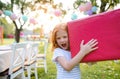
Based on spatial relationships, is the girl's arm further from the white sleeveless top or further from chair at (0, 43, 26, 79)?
chair at (0, 43, 26, 79)

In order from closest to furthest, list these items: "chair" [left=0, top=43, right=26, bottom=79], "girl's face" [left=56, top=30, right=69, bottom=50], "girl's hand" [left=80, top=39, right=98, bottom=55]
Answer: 1. "girl's hand" [left=80, top=39, right=98, bottom=55]
2. "girl's face" [left=56, top=30, right=69, bottom=50]
3. "chair" [left=0, top=43, right=26, bottom=79]

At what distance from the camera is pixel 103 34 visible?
204 cm

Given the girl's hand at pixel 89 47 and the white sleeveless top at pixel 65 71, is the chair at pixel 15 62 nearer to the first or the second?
the white sleeveless top at pixel 65 71

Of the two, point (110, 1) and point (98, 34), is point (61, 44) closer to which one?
point (98, 34)

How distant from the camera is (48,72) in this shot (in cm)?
746

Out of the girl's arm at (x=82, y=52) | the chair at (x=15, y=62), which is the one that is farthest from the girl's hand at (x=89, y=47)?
the chair at (x=15, y=62)

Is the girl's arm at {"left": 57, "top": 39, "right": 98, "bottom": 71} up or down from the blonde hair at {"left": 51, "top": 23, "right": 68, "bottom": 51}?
down

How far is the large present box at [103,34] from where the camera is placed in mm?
2021

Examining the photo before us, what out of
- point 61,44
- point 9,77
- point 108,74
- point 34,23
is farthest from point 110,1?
point 61,44

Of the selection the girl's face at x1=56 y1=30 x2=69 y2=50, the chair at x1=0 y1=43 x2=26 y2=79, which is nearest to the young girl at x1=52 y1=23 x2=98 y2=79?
the girl's face at x1=56 y1=30 x2=69 y2=50

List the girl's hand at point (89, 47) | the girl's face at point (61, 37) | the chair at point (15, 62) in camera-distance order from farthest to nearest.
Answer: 1. the chair at point (15, 62)
2. the girl's face at point (61, 37)
3. the girl's hand at point (89, 47)

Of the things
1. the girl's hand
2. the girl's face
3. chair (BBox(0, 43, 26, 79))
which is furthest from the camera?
chair (BBox(0, 43, 26, 79))

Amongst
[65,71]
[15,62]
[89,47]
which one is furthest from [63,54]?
[15,62]

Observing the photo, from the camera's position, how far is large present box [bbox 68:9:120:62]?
2021 millimetres
